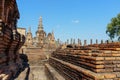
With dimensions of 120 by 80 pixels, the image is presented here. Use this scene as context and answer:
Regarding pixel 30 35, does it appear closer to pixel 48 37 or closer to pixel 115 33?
pixel 48 37

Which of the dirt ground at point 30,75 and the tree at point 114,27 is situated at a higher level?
the tree at point 114,27

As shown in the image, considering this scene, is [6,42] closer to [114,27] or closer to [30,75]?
[30,75]

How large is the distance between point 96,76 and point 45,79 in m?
9.22

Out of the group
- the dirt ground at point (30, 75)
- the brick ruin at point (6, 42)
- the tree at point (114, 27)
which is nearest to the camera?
the brick ruin at point (6, 42)

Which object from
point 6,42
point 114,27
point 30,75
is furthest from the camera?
point 114,27

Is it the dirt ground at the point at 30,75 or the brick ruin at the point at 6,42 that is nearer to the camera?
the brick ruin at the point at 6,42

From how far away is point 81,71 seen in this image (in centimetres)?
589

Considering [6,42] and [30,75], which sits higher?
[6,42]

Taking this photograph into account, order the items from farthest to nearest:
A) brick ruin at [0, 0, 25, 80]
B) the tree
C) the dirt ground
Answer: the tree
the dirt ground
brick ruin at [0, 0, 25, 80]

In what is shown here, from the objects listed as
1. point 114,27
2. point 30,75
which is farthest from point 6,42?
point 114,27

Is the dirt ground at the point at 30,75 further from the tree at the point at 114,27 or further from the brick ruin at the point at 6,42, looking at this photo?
the tree at the point at 114,27

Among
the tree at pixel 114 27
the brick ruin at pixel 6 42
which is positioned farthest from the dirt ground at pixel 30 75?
the tree at pixel 114 27

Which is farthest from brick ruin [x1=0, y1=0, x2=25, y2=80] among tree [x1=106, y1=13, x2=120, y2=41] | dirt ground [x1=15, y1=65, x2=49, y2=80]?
tree [x1=106, y1=13, x2=120, y2=41]

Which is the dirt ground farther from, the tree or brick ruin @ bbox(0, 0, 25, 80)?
the tree
